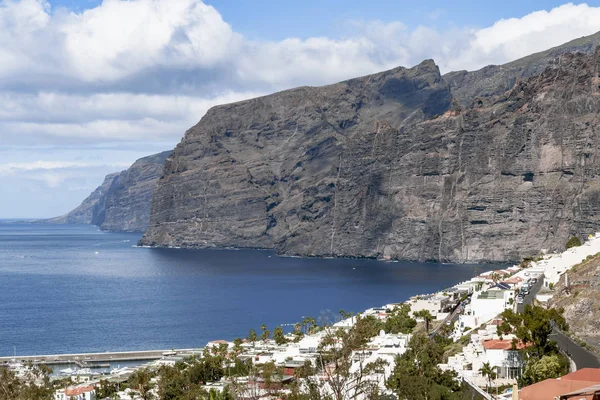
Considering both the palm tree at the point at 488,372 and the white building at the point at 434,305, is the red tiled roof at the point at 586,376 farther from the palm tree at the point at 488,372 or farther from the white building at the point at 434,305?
the white building at the point at 434,305

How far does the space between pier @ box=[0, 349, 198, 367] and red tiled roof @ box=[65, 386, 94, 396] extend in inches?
1226

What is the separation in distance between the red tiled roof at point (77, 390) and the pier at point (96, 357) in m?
31.1

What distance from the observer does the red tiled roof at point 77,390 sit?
293 feet

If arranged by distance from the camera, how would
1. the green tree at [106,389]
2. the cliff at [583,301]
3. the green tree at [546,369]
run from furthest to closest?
the green tree at [106,389]
the cliff at [583,301]
the green tree at [546,369]

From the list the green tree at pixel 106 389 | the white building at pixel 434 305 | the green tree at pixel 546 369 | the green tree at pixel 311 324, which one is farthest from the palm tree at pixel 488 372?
the green tree at pixel 311 324

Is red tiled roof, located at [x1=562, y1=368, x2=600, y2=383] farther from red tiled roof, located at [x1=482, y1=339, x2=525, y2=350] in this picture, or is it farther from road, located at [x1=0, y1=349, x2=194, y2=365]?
road, located at [x1=0, y1=349, x2=194, y2=365]

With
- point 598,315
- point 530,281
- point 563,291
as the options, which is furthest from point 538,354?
point 530,281

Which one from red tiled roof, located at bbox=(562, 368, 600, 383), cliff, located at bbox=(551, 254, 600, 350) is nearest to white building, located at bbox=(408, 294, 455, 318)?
cliff, located at bbox=(551, 254, 600, 350)

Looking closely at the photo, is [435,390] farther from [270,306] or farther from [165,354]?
[270,306]

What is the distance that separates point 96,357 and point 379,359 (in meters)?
70.3

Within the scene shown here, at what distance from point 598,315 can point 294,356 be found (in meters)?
29.2

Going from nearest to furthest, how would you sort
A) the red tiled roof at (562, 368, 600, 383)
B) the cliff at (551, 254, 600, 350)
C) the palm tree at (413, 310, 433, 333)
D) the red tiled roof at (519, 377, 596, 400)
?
the red tiled roof at (519, 377, 596, 400) → the red tiled roof at (562, 368, 600, 383) → the cliff at (551, 254, 600, 350) → the palm tree at (413, 310, 433, 333)

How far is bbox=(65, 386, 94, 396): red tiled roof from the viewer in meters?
89.4

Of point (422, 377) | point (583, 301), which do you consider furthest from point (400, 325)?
point (422, 377)
